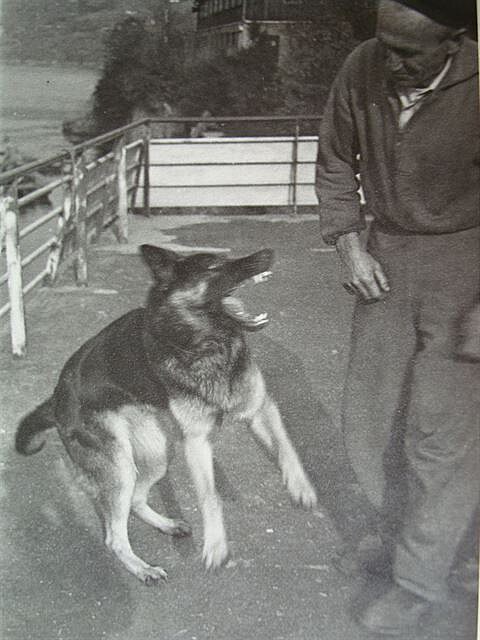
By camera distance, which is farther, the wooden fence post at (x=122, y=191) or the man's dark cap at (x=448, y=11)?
the wooden fence post at (x=122, y=191)

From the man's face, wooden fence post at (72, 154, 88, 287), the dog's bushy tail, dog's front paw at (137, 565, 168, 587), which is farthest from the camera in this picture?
wooden fence post at (72, 154, 88, 287)

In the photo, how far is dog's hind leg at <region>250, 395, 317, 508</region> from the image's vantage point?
5.38 ft

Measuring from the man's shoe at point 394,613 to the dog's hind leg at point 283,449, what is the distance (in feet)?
0.89

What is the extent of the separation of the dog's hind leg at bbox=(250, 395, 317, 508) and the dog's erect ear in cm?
39

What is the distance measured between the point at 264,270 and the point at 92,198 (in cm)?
56

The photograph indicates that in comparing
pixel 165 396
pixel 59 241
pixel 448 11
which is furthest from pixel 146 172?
pixel 448 11

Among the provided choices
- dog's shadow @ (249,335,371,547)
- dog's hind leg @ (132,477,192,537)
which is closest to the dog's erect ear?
dog's shadow @ (249,335,371,547)

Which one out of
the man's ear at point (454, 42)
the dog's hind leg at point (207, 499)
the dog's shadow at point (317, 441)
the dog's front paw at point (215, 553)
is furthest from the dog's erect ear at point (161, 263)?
the man's ear at point (454, 42)

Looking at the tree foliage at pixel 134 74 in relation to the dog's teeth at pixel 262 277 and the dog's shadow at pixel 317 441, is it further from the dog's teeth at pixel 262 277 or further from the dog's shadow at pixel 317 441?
the dog's shadow at pixel 317 441

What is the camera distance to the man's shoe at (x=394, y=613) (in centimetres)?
155

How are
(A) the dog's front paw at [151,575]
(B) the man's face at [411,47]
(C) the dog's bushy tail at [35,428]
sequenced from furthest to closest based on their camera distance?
(C) the dog's bushy tail at [35,428], (A) the dog's front paw at [151,575], (B) the man's face at [411,47]

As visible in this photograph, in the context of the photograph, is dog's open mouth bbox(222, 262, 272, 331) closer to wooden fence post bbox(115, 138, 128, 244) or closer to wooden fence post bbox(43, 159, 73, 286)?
wooden fence post bbox(115, 138, 128, 244)

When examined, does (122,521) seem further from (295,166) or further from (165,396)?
(295,166)

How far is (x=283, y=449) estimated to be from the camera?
5.42 feet
